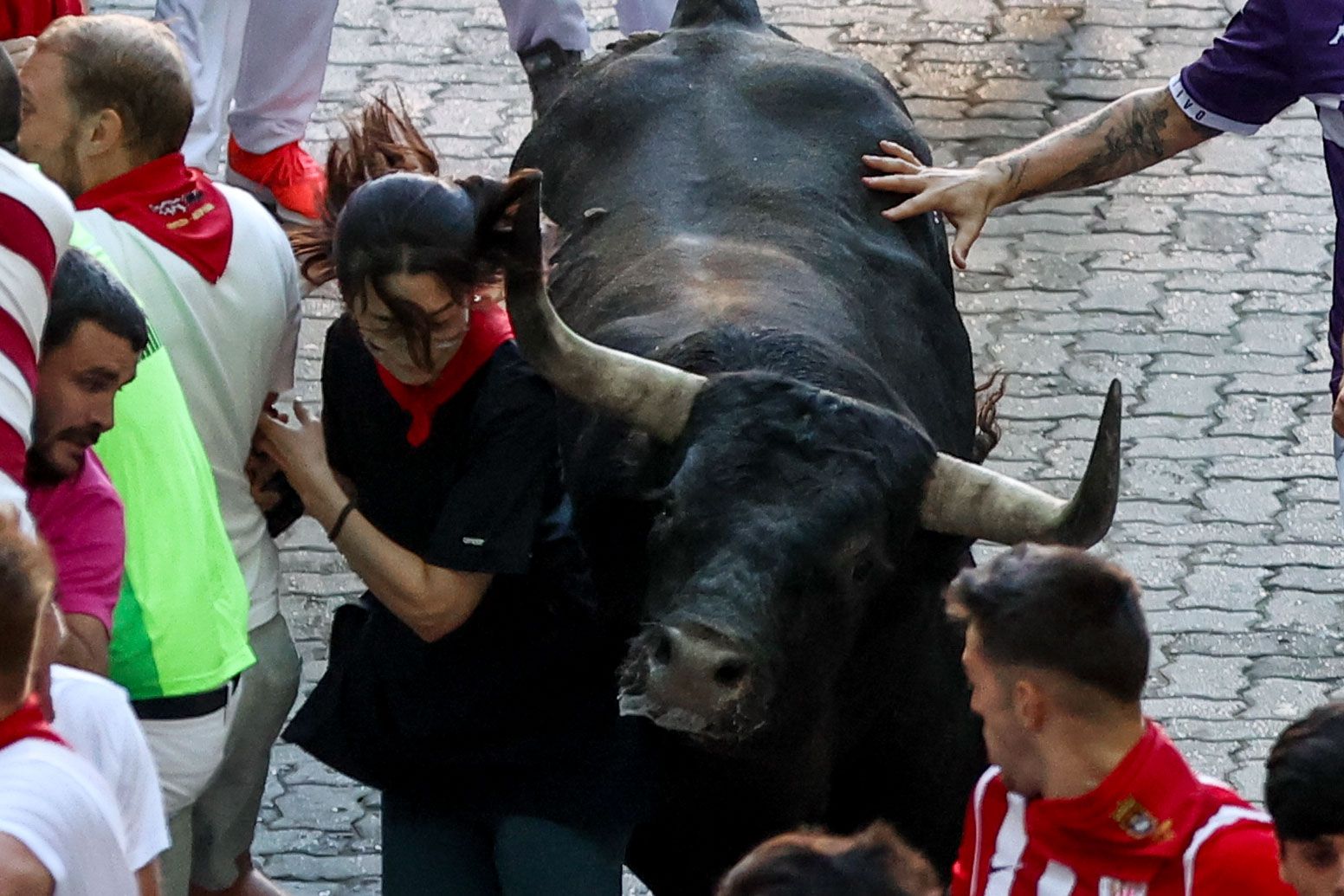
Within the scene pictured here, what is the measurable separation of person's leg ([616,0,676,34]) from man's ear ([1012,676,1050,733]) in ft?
19.2

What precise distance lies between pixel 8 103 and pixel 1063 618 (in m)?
1.95

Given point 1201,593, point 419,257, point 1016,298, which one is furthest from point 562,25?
point 419,257

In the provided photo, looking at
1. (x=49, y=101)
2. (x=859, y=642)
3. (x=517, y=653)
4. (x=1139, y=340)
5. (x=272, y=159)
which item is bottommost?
(x=1139, y=340)

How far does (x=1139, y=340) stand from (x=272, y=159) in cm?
341

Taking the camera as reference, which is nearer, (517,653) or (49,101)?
(517,653)

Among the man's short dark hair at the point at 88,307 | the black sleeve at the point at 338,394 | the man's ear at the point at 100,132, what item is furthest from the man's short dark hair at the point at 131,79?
the man's short dark hair at the point at 88,307

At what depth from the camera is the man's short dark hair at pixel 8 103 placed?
152 inches

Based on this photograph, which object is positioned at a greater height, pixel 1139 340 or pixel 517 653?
pixel 517 653

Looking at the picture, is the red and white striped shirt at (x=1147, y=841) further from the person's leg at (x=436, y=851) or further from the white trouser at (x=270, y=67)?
the white trouser at (x=270, y=67)

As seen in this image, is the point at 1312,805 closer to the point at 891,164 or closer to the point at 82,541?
the point at 82,541

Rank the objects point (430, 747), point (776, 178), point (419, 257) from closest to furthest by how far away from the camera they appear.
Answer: point (419, 257)
point (430, 747)
point (776, 178)

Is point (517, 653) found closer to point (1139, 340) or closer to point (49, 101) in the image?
point (49, 101)

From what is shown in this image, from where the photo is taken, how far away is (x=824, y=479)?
4.45 meters

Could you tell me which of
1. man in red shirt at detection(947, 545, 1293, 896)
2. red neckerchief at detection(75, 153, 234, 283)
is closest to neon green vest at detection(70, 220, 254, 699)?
red neckerchief at detection(75, 153, 234, 283)
